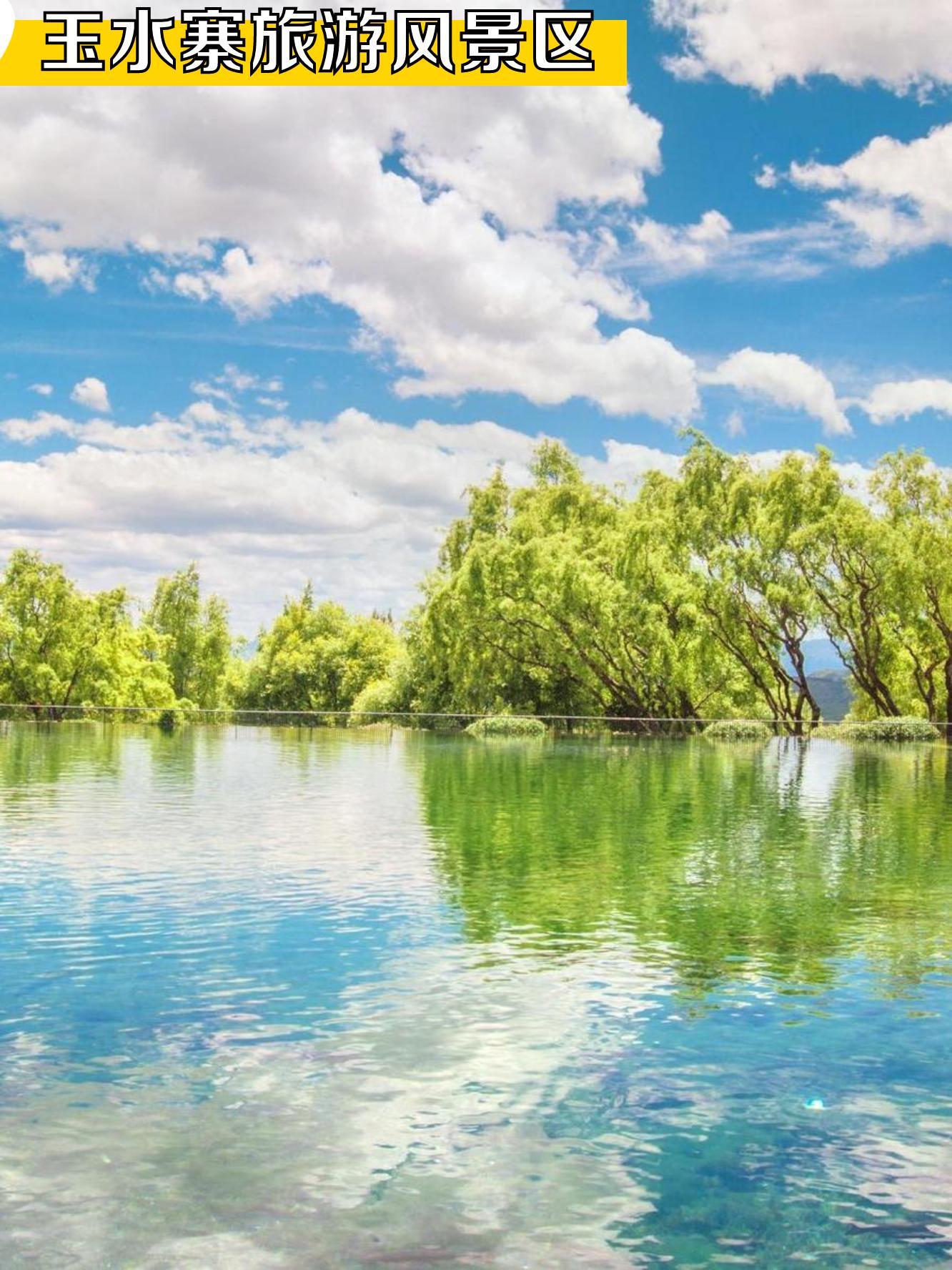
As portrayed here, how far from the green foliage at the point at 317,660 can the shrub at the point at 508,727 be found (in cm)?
2950

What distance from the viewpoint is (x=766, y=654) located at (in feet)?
165

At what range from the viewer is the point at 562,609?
4850cm

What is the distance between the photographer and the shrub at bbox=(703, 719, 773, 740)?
149 ft

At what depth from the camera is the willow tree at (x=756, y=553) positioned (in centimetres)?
4697

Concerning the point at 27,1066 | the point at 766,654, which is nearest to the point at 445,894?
the point at 27,1066

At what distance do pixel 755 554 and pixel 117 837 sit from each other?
36598 mm

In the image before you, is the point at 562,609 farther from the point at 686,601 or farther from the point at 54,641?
the point at 54,641

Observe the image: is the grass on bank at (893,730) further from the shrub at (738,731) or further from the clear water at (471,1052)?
the clear water at (471,1052)

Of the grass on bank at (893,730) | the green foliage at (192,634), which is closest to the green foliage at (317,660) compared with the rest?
the green foliage at (192,634)

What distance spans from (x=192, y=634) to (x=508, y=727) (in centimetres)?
3748

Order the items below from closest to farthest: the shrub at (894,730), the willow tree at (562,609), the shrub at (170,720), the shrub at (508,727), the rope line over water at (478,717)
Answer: the shrub at (894,730) < the shrub at (508,727) < the willow tree at (562,609) < the rope line over water at (478,717) < the shrub at (170,720)

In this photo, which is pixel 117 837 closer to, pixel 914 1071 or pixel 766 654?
pixel 914 1071

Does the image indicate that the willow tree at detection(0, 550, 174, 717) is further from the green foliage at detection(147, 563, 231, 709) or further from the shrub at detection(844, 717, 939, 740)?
the shrub at detection(844, 717, 939, 740)

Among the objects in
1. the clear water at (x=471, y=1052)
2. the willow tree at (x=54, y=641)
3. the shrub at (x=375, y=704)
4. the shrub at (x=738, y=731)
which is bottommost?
the clear water at (x=471, y=1052)
